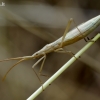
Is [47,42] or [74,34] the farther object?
[47,42]

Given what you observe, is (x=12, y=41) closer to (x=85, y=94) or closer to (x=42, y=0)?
(x=42, y=0)

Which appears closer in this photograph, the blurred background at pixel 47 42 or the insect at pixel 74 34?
the insect at pixel 74 34

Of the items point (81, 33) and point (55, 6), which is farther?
point (55, 6)

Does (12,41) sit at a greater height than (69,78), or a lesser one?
greater

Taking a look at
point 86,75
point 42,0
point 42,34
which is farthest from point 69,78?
point 42,0

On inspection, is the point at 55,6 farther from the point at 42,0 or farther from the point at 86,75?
the point at 86,75

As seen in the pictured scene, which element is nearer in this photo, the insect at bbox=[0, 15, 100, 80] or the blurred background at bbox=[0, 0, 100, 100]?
the insect at bbox=[0, 15, 100, 80]

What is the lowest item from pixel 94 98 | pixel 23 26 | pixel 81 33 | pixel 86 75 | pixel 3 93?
pixel 94 98
